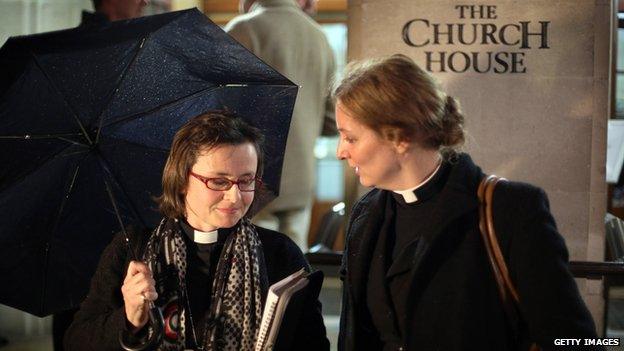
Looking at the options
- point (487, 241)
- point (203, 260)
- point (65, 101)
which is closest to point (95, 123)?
point (65, 101)

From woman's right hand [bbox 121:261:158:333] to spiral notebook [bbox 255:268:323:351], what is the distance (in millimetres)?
344

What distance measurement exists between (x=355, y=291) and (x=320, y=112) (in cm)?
294

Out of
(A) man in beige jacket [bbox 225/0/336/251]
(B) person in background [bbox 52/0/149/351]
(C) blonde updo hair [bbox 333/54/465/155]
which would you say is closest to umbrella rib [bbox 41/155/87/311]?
(C) blonde updo hair [bbox 333/54/465/155]

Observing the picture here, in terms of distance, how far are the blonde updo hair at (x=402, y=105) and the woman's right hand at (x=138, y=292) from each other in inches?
31.1

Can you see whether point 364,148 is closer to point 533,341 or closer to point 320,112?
point 533,341

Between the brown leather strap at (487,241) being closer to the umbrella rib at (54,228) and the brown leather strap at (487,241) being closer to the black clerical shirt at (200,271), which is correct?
the black clerical shirt at (200,271)

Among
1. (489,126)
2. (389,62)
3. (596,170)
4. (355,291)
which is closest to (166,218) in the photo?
(355,291)

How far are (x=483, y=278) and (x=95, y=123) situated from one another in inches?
53.1

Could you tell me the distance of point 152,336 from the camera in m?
2.84

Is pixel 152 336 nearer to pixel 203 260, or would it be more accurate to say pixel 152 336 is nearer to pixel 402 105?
pixel 203 260

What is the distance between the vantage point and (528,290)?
266 centimetres

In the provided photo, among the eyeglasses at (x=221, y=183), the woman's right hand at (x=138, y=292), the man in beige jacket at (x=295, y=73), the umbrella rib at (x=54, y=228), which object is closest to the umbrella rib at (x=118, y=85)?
the umbrella rib at (x=54, y=228)

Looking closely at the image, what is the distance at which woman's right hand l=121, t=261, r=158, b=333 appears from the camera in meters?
2.79

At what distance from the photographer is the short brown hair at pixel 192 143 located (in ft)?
10.1
